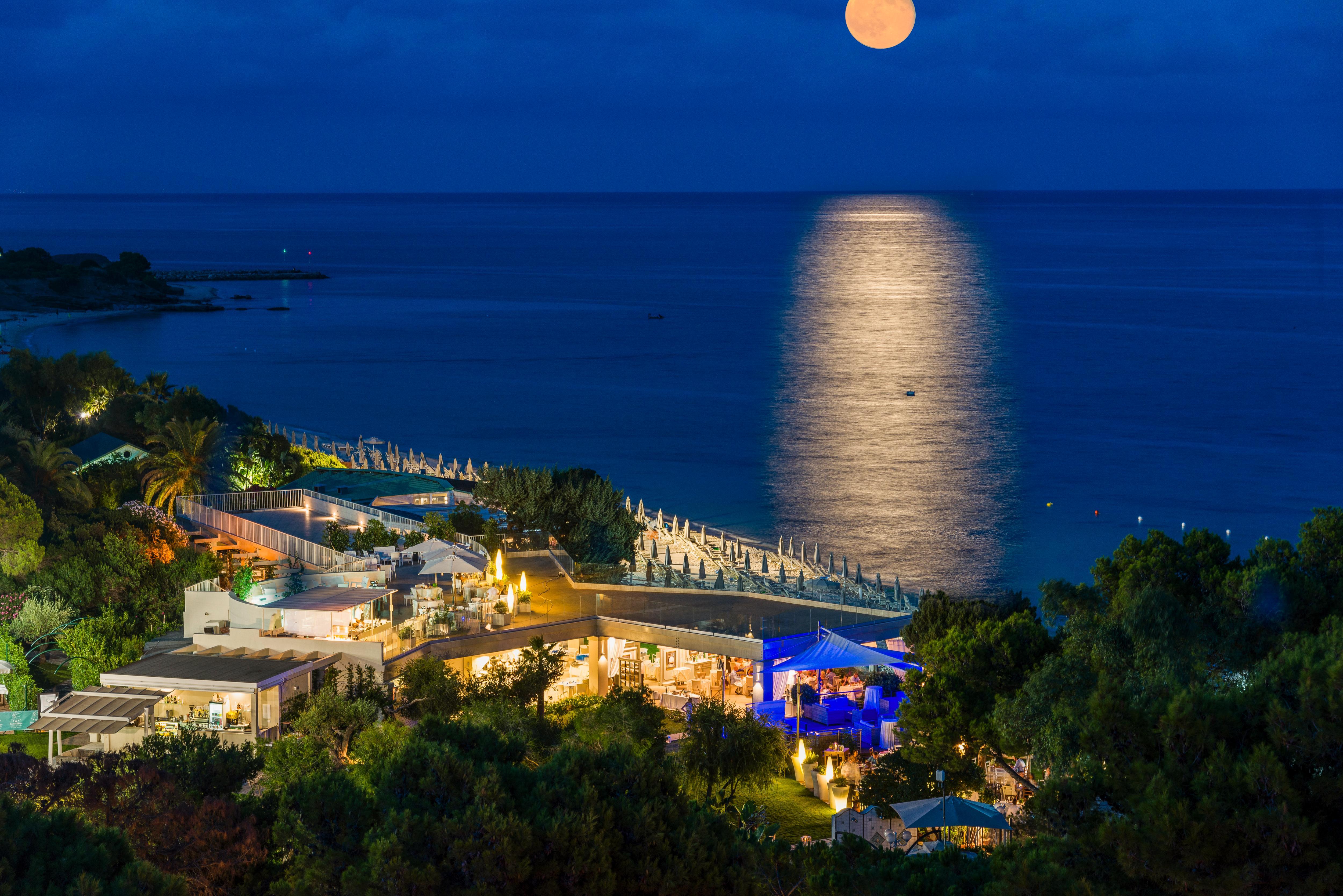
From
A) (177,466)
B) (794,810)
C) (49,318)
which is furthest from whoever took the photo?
(49,318)

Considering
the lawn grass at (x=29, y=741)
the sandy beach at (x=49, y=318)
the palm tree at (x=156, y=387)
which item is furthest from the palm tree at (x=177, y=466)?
the sandy beach at (x=49, y=318)

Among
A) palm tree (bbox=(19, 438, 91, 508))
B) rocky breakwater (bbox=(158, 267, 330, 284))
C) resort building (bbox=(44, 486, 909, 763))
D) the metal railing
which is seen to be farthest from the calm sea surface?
palm tree (bbox=(19, 438, 91, 508))

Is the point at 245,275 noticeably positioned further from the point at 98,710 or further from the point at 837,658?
the point at 837,658

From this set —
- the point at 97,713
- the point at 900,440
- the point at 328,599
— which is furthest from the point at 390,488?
the point at 900,440

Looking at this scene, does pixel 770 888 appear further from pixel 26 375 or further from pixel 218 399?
pixel 218 399

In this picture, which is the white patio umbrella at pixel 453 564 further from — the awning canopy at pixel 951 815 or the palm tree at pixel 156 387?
the palm tree at pixel 156 387

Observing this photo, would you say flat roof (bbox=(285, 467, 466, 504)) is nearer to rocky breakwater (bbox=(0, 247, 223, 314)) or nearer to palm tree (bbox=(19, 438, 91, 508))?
palm tree (bbox=(19, 438, 91, 508))
